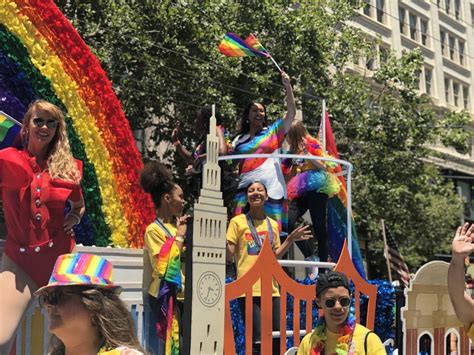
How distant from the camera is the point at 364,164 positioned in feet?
67.2

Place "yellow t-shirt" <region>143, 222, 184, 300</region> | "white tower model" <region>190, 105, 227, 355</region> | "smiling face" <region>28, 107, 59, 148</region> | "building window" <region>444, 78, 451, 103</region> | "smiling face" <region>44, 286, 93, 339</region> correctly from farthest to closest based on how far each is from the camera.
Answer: "building window" <region>444, 78, 451, 103</region> < "yellow t-shirt" <region>143, 222, 184, 300</region> < "white tower model" <region>190, 105, 227, 355</region> < "smiling face" <region>28, 107, 59, 148</region> < "smiling face" <region>44, 286, 93, 339</region>

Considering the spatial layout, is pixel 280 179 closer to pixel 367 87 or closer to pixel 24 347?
pixel 24 347

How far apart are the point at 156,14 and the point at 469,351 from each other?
10531 millimetres

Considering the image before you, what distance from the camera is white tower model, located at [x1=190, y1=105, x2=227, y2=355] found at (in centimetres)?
502

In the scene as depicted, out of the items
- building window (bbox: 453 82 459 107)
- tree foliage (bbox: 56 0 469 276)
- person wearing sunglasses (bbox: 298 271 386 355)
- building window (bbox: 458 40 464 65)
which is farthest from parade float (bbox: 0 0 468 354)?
building window (bbox: 458 40 464 65)

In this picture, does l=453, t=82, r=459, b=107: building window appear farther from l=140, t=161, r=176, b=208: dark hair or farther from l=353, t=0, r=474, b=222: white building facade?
l=140, t=161, r=176, b=208: dark hair

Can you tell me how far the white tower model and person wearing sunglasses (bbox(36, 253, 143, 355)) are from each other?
200 centimetres

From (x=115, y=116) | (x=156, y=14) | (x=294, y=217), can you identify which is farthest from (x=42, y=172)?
(x=156, y=14)

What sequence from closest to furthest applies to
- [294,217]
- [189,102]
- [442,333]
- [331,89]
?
[442,333] → [294,217] → [189,102] → [331,89]

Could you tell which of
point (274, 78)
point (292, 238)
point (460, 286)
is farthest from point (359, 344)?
point (274, 78)

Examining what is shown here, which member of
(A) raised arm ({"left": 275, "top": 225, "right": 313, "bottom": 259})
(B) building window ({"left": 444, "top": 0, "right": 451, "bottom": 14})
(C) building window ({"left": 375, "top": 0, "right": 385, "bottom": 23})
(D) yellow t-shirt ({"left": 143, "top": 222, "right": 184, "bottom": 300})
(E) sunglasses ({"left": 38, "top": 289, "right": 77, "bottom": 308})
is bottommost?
(E) sunglasses ({"left": 38, "top": 289, "right": 77, "bottom": 308})

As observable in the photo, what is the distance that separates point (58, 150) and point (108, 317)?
7.19 feet

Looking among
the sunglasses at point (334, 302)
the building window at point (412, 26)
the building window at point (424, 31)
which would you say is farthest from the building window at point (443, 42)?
the sunglasses at point (334, 302)

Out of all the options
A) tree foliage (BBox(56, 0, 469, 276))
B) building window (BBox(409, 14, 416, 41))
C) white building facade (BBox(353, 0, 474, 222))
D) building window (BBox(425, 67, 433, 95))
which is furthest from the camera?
building window (BBox(425, 67, 433, 95))
